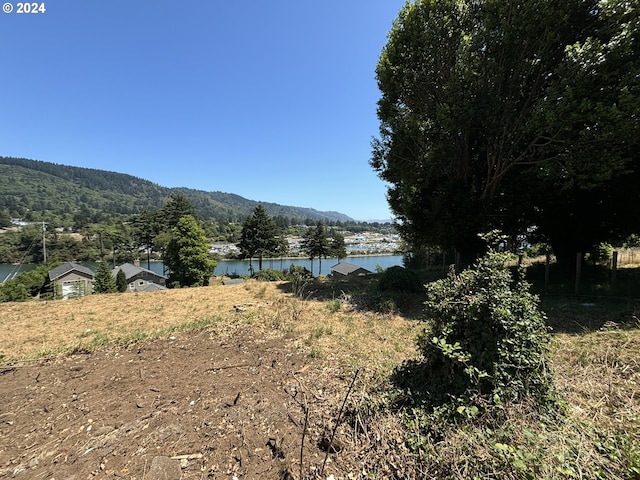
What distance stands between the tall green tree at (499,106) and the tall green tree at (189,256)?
65.4 ft

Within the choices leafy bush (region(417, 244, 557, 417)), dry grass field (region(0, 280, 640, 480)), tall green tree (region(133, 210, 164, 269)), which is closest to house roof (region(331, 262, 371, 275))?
dry grass field (region(0, 280, 640, 480))

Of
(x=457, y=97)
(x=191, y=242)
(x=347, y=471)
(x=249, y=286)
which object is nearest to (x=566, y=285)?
(x=457, y=97)

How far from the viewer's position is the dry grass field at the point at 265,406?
78.5 inches

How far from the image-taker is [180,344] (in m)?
4.82

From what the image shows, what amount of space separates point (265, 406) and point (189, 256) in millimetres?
24064

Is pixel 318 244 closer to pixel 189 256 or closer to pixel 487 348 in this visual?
pixel 189 256

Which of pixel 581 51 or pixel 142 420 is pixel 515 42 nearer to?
pixel 581 51

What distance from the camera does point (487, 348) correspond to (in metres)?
2.50

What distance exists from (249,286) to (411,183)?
7316 millimetres

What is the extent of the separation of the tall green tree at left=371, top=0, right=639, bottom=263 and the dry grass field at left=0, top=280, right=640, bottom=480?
3.98 metres

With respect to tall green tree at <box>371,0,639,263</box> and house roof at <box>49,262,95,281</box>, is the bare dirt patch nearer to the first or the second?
tall green tree at <box>371,0,639,263</box>

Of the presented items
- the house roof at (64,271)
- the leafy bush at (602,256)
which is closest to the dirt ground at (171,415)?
the leafy bush at (602,256)

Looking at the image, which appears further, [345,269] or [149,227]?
[149,227]

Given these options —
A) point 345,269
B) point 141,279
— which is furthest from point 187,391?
point 141,279
